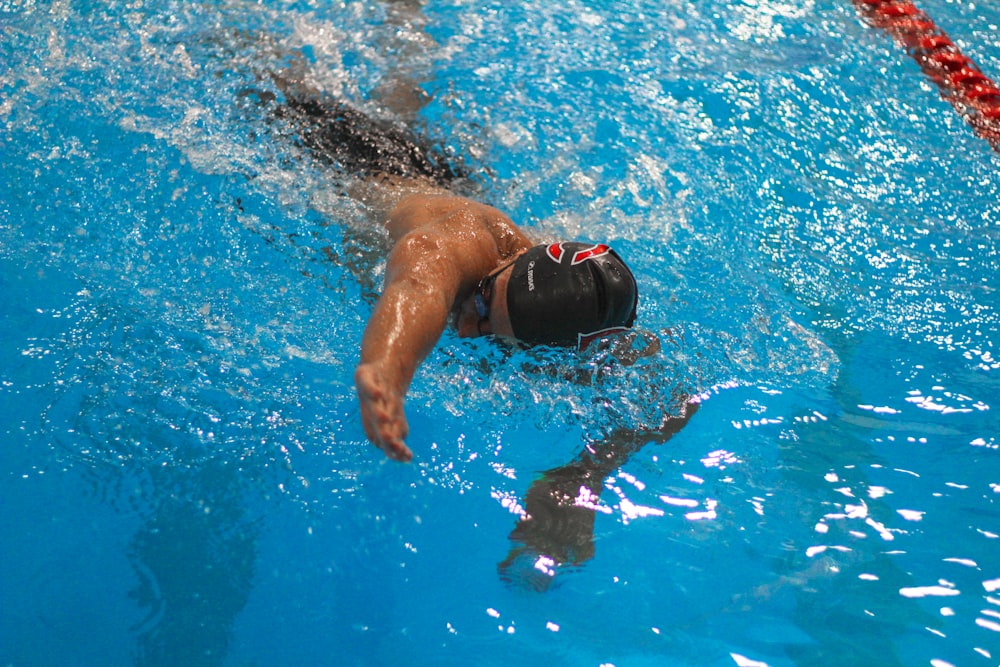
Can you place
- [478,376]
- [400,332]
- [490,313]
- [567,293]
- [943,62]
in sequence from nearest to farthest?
1. [400,332]
2. [567,293]
3. [490,313]
4. [478,376]
5. [943,62]

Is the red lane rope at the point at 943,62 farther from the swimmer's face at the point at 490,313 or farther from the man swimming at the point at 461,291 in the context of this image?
the swimmer's face at the point at 490,313

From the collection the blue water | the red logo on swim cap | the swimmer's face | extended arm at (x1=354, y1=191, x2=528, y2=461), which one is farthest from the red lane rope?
the swimmer's face

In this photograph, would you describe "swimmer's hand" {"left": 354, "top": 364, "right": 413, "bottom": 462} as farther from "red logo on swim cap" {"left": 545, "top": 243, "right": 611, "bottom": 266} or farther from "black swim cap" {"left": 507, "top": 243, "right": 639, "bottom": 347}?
"red logo on swim cap" {"left": 545, "top": 243, "right": 611, "bottom": 266}

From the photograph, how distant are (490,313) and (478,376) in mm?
487

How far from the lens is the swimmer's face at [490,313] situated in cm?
237

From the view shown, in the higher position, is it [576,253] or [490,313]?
[576,253]

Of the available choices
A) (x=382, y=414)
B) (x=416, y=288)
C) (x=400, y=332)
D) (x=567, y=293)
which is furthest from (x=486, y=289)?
(x=382, y=414)

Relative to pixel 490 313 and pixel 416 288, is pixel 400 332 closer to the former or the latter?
pixel 416 288

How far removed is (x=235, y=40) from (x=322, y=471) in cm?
254

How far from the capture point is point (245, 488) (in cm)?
253

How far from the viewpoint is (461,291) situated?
2.38 meters

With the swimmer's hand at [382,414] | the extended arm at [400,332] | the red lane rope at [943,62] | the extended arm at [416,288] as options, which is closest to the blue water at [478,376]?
the red lane rope at [943,62]

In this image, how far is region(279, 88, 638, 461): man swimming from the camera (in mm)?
1774

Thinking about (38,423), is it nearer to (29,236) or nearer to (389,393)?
(29,236)
